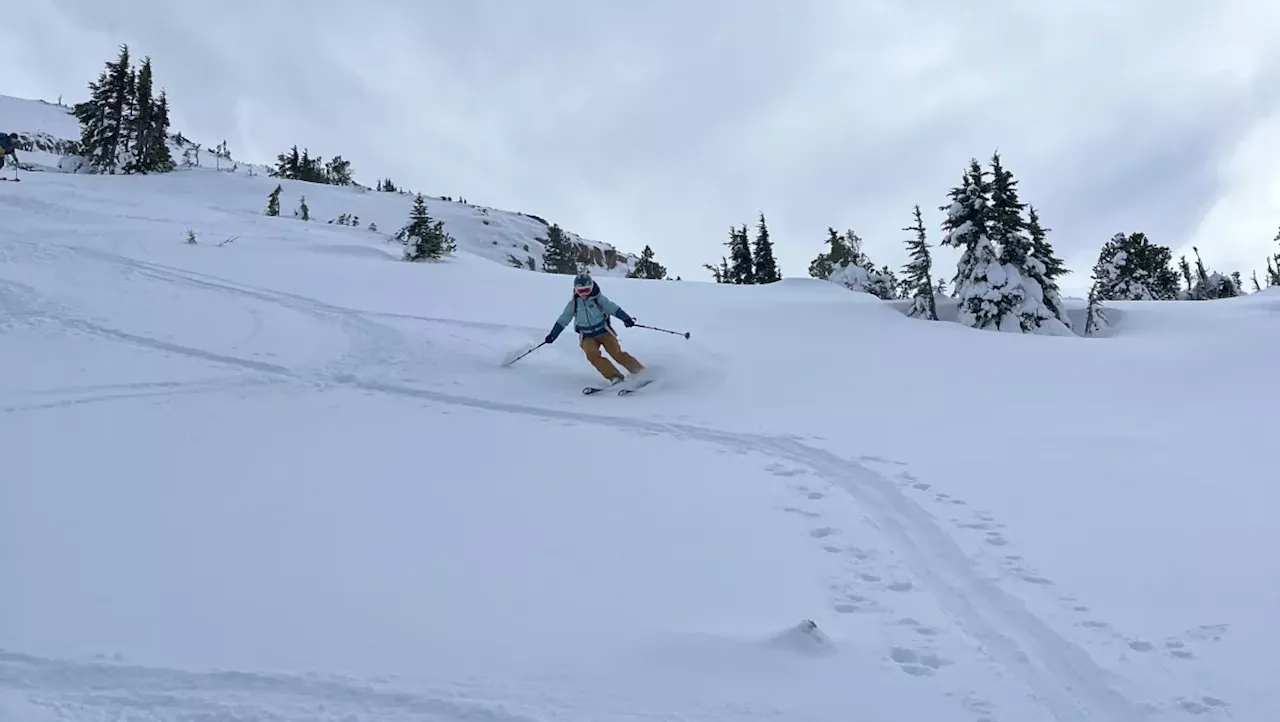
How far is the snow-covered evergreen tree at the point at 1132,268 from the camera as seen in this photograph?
42.8 m

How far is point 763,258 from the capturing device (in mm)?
46969

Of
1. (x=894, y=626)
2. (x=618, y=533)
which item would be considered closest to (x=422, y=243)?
(x=618, y=533)

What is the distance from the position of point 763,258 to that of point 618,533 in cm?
4310

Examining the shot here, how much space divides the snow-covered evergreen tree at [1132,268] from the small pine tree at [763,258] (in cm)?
2006

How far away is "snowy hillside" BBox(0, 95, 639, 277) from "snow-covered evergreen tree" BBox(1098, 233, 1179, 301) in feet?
126

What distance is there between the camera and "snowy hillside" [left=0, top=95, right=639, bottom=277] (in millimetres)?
52344

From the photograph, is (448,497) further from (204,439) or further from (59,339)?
(59,339)

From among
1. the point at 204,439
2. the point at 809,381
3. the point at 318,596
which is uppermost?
the point at 809,381

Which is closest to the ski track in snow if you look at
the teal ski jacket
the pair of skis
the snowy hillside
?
the pair of skis

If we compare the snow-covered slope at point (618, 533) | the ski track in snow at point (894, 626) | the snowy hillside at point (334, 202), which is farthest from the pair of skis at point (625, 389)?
the snowy hillside at point (334, 202)

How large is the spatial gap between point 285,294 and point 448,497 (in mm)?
12230

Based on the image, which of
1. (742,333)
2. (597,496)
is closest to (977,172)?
(742,333)

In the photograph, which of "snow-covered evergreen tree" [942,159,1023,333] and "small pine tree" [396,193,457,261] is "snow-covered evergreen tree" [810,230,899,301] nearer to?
"snow-covered evergreen tree" [942,159,1023,333]

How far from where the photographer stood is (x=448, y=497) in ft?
20.4
